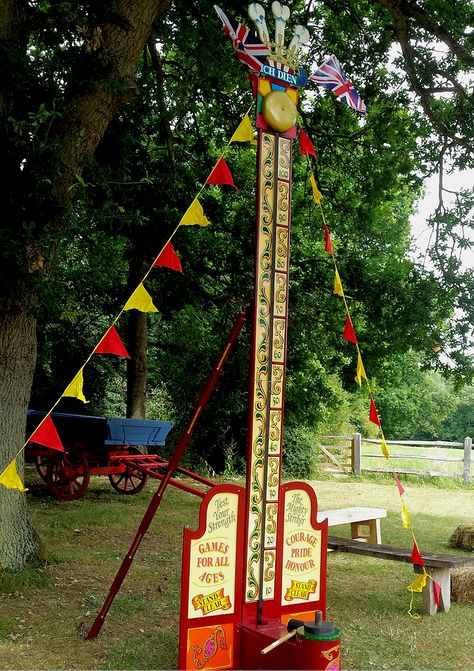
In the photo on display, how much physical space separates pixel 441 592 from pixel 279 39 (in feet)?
15.5

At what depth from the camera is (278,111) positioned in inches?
191

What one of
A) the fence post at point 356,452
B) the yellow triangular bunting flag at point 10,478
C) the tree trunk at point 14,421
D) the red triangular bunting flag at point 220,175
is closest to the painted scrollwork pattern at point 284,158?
the red triangular bunting flag at point 220,175

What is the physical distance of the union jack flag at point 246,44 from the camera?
4.71 m

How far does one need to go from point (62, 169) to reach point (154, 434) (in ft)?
19.3

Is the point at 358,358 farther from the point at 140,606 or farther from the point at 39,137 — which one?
the point at 39,137

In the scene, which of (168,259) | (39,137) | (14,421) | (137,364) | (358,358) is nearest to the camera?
(168,259)

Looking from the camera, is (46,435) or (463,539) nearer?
(46,435)

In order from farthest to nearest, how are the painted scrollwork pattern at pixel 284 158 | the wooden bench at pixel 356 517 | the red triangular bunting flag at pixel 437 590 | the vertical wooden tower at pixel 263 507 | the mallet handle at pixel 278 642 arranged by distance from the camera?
the wooden bench at pixel 356 517, the red triangular bunting flag at pixel 437 590, the painted scrollwork pattern at pixel 284 158, the vertical wooden tower at pixel 263 507, the mallet handle at pixel 278 642

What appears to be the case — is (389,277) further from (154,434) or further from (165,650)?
(165,650)

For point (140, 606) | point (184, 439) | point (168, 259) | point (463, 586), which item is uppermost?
point (168, 259)

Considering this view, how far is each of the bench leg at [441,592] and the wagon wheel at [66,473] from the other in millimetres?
5887

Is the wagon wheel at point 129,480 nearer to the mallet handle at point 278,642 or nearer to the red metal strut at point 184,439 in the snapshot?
the red metal strut at point 184,439

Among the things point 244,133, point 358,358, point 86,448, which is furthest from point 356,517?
point 244,133

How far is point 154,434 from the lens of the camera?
38.4 ft
